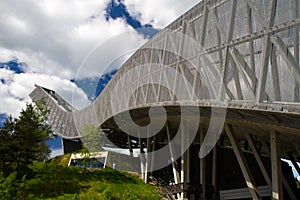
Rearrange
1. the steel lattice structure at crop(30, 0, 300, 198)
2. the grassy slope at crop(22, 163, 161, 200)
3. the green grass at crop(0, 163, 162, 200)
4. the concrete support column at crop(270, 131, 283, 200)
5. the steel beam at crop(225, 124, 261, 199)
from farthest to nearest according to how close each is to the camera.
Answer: the grassy slope at crop(22, 163, 161, 200)
the green grass at crop(0, 163, 162, 200)
the steel beam at crop(225, 124, 261, 199)
the concrete support column at crop(270, 131, 283, 200)
the steel lattice structure at crop(30, 0, 300, 198)

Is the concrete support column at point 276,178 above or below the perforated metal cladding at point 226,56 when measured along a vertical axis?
below

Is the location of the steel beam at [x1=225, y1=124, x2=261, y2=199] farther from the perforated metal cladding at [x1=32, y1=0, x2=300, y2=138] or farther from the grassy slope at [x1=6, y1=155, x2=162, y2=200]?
the grassy slope at [x1=6, y1=155, x2=162, y2=200]

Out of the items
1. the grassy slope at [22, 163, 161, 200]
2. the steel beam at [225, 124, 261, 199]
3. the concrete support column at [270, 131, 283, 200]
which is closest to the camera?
the concrete support column at [270, 131, 283, 200]

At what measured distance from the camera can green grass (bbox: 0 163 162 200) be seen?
25953 millimetres

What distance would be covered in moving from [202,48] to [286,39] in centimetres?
739

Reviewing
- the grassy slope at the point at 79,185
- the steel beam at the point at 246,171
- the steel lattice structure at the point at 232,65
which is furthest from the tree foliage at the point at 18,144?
the steel beam at the point at 246,171

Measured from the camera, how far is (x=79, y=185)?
30.3 meters

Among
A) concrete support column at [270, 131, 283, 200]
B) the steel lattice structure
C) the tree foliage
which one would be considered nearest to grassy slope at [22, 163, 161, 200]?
the tree foliage

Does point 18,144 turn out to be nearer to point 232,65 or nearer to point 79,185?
point 79,185

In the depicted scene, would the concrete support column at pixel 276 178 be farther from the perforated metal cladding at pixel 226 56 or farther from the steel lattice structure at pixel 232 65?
the perforated metal cladding at pixel 226 56

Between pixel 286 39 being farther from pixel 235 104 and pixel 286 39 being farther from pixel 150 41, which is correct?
pixel 150 41

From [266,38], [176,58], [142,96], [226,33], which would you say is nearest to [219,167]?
[142,96]

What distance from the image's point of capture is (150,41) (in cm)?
3036

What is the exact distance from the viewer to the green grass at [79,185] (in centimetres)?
2595
